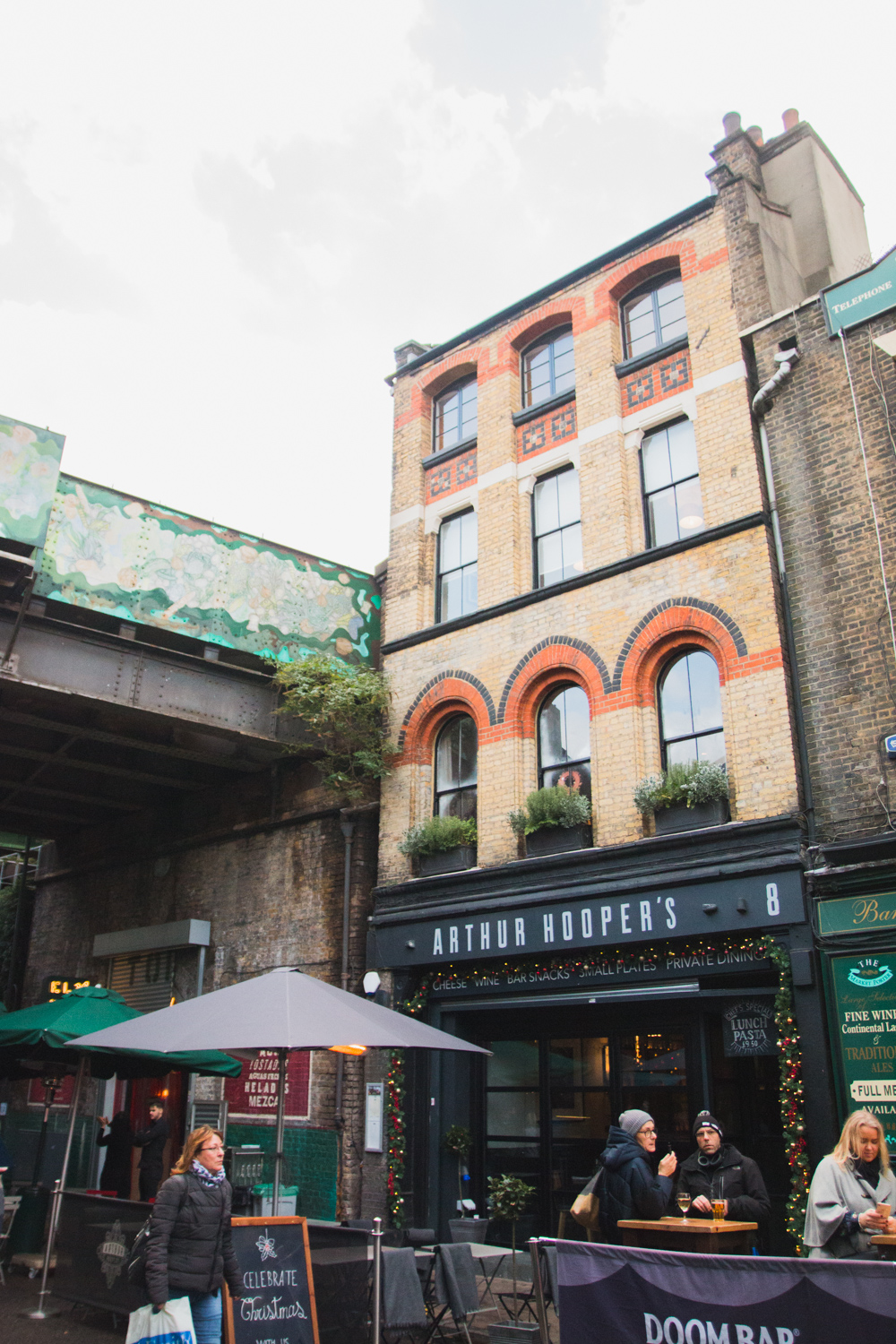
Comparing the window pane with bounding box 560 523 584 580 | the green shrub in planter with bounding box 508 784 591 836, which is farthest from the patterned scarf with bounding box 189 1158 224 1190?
the window pane with bounding box 560 523 584 580

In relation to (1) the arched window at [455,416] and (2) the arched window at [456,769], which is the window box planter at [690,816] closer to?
(2) the arched window at [456,769]

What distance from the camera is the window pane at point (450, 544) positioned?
15.9 metres

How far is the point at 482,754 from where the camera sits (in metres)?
13.8

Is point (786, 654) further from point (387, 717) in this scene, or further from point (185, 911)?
point (185, 911)

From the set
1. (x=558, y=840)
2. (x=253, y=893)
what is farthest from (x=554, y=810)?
(x=253, y=893)

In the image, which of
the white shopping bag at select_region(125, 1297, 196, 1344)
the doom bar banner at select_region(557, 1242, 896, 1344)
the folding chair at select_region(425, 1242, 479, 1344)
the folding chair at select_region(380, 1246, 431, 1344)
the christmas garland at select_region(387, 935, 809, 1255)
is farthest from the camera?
the christmas garland at select_region(387, 935, 809, 1255)

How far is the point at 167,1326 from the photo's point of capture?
5.69 meters

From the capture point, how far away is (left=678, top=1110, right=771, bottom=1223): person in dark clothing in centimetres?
679

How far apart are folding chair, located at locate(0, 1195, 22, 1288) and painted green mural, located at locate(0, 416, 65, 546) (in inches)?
314

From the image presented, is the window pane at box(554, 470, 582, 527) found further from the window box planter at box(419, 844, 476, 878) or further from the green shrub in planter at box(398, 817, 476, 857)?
the window box planter at box(419, 844, 476, 878)

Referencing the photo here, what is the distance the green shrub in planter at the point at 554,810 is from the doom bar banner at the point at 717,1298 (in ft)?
23.7

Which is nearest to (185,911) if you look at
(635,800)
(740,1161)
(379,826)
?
(379,826)

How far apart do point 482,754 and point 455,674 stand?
1.40 m

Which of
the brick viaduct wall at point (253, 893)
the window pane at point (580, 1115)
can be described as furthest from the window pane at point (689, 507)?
the window pane at point (580, 1115)
